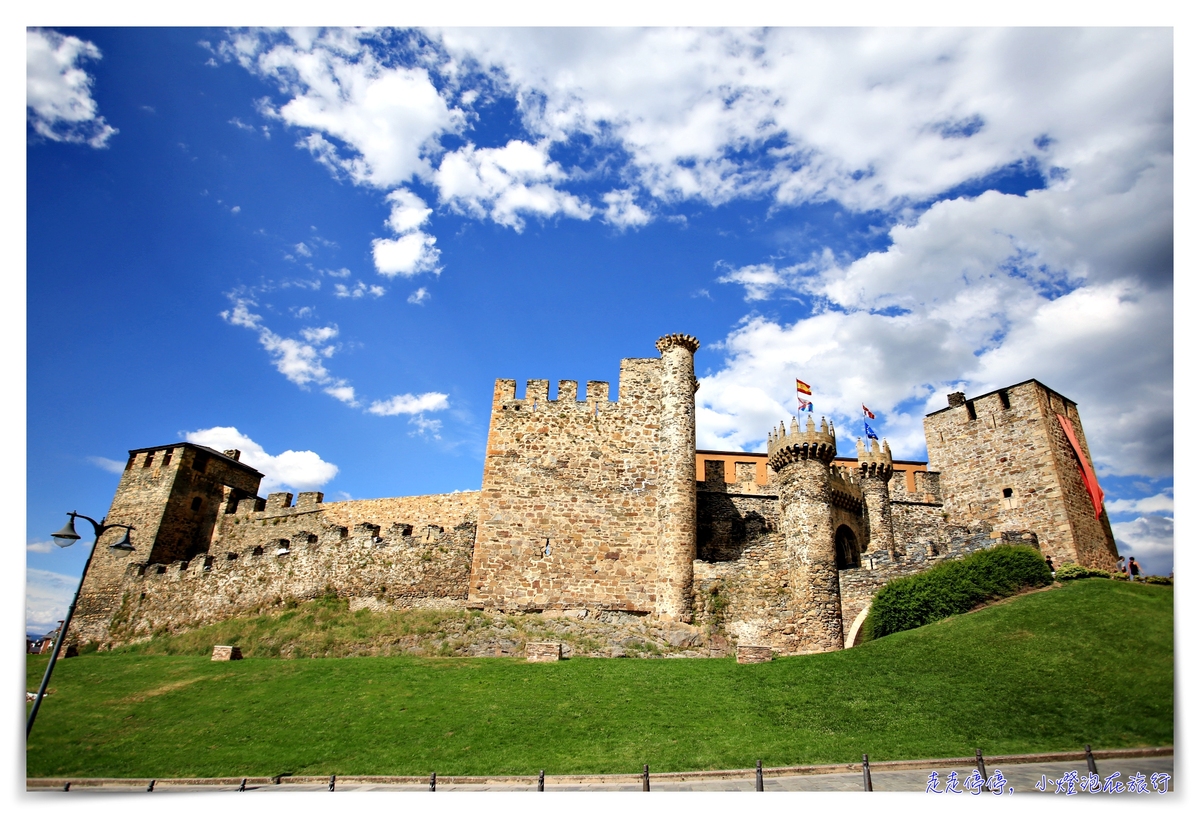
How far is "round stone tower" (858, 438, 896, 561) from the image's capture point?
28922 mm

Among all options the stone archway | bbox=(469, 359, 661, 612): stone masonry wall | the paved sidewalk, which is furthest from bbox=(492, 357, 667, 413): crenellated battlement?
the paved sidewalk

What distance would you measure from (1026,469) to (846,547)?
27.5 feet

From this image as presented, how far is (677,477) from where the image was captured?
2459 centimetres

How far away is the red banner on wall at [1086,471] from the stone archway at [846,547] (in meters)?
9.85

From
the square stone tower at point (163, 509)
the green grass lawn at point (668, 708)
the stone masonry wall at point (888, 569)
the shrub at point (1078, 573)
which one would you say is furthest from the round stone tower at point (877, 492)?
the square stone tower at point (163, 509)

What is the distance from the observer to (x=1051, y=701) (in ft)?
42.9

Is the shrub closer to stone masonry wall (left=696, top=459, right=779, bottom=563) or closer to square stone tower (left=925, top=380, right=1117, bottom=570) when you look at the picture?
square stone tower (left=925, top=380, right=1117, bottom=570)

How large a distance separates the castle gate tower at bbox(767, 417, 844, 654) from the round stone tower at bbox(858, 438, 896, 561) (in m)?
6.03

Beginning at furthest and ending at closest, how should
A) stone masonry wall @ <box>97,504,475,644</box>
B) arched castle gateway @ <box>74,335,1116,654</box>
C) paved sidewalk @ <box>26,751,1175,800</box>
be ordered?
stone masonry wall @ <box>97,504,475,644</box>, arched castle gateway @ <box>74,335,1116,654</box>, paved sidewalk @ <box>26,751,1175,800</box>

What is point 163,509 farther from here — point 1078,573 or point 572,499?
point 1078,573

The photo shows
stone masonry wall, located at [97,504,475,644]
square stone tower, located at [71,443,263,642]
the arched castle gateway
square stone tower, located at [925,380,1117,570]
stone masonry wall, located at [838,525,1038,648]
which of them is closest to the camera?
stone masonry wall, located at [838,525,1038,648]

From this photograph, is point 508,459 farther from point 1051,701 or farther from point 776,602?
point 1051,701

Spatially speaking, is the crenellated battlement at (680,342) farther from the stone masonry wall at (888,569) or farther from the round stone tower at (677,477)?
the stone masonry wall at (888,569)

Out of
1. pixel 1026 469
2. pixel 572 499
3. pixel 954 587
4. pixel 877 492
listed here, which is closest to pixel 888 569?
pixel 954 587
